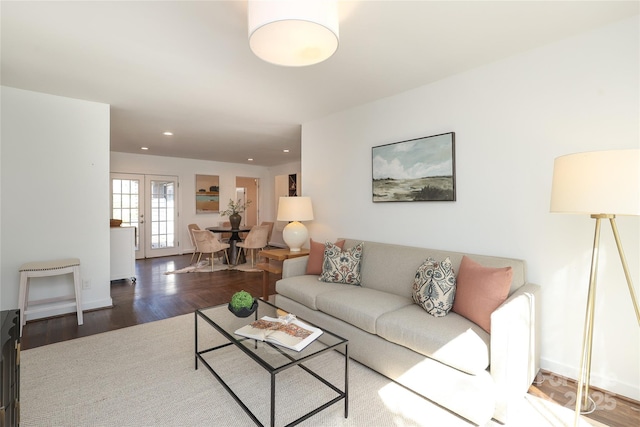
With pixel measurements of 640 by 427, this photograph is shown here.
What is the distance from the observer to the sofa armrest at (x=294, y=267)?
345 centimetres

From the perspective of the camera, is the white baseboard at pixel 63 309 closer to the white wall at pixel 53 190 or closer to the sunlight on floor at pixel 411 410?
the white wall at pixel 53 190

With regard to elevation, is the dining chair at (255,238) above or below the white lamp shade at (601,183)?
below

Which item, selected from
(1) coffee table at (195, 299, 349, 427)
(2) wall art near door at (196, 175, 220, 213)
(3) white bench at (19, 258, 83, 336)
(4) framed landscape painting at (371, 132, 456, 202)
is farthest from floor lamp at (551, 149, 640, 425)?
(2) wall art near door at (196, 175, 220, 213)

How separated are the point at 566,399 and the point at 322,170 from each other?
3311mm

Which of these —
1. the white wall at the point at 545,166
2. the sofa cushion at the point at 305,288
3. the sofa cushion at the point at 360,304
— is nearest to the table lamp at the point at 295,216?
the sofa cushion at the point at 305,288

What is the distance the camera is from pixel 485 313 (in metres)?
2.01

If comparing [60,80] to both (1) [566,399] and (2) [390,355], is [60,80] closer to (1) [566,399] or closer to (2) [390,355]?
(2) [390,355]

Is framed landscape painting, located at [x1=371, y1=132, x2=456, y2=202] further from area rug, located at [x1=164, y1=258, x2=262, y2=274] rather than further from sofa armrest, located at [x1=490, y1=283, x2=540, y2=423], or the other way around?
area rug, located at [x1=164, y1=258, x2=262, y2=274]

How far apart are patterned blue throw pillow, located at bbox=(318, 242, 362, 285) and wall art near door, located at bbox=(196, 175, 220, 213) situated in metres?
5.85

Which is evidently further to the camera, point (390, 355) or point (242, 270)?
point (242, 270)

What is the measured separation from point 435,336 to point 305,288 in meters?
1.36

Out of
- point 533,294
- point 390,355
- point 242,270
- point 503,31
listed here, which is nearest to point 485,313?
point 533,294

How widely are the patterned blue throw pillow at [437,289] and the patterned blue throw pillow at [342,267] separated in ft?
2.67

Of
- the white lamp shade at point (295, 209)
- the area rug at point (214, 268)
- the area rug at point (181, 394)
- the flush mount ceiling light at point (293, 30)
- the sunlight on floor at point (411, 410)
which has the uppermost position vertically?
the flush mount ceiling light at point (293, 30)
